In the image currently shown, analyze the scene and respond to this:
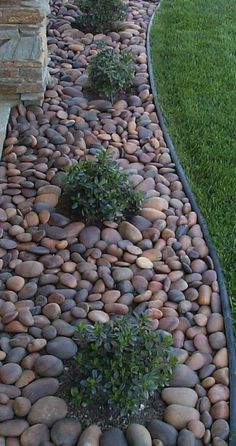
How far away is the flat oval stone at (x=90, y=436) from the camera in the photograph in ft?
5.52

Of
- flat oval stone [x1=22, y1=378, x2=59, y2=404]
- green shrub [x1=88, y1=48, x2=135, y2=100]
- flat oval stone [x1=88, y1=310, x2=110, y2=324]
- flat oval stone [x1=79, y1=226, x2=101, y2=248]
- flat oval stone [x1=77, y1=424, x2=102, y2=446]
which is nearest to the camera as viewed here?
flat oval stone [x1=77, y1=424, x2=102, y2=446]

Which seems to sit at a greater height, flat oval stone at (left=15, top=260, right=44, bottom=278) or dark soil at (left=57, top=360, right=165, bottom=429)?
dark soil at (left=57, top=360, right=165, bottom=429)

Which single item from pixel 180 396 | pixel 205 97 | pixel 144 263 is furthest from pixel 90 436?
pixel 205 97

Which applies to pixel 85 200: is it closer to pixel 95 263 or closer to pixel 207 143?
pixel 95 263

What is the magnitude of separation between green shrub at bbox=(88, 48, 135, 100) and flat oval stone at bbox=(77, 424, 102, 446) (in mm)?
2144

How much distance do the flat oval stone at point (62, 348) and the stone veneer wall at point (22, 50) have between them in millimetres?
1665

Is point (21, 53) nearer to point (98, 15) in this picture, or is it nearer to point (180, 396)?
point (98, 15)

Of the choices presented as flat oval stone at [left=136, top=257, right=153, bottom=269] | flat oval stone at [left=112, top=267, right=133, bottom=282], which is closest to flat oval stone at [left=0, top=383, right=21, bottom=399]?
flat oval stone at [left=112, top=267, right=133, bottom=282]

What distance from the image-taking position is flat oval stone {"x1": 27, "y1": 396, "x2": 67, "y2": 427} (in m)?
1.74

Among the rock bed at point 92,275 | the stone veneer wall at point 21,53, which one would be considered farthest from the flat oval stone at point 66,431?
the stone veneer wall at point 21,53

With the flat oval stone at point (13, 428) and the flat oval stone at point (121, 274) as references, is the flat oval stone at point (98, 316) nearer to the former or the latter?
the flat oval stone at point (121, 274)

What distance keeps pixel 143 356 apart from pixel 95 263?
1.99 ft

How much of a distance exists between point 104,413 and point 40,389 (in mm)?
206

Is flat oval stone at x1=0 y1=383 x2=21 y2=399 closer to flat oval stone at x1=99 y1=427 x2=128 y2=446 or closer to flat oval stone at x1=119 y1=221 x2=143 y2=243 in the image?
flat oval stone at x1=99 y1=427 x2=128 y2=446
